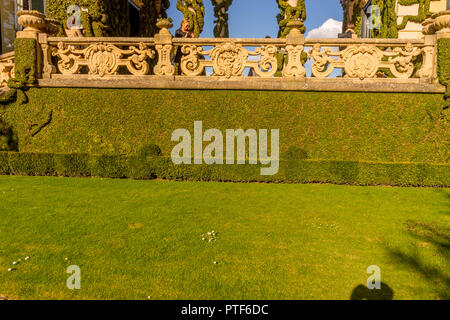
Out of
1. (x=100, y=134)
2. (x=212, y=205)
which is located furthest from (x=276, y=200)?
(x=100, y=134)

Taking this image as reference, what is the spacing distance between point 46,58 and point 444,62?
11522 mm

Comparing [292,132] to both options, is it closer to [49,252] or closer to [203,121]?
Result: [203,121]

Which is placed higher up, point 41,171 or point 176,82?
point 176,82

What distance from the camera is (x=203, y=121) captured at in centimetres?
941

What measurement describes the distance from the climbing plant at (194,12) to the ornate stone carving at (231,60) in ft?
20.6

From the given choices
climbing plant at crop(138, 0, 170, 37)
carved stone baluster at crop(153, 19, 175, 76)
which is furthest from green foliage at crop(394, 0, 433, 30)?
climbing plant at crop(138, 0, 170, 37)

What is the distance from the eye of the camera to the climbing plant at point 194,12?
14773 mm

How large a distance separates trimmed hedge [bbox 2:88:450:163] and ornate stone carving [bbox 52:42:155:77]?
65cm

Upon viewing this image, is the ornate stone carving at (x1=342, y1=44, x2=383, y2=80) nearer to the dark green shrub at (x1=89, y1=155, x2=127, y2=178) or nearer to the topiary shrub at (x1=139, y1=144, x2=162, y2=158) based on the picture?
the topiary shrub at (x1=139, y1=144, x2=162, y2=158)

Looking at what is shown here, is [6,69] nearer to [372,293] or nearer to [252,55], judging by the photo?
[252,55]

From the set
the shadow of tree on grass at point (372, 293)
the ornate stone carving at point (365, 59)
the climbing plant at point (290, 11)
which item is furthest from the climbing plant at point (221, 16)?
the shadow of tree on grass at point (372, 293)

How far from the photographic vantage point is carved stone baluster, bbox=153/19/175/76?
9367 millimetres

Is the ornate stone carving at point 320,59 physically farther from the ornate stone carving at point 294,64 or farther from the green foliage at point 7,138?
the green foliage at point 7,138

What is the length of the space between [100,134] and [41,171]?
6.19ft
